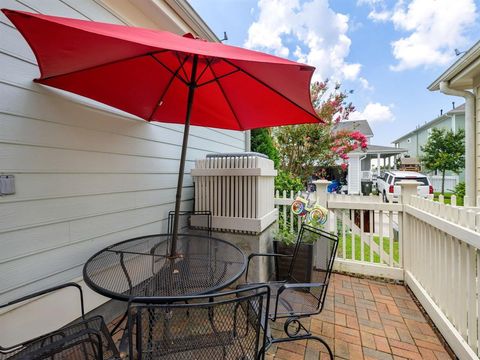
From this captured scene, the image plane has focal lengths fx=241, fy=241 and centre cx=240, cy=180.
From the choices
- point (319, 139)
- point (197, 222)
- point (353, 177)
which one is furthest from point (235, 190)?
point (353, 177)

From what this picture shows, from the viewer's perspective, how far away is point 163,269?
5.73ft

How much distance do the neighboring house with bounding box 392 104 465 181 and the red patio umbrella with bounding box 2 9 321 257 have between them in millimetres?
17314

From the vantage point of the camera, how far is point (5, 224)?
A: 150 centimetres

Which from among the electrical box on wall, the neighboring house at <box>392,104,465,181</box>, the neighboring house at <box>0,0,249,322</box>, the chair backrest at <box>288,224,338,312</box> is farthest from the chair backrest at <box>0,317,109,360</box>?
the neighboring house at <box>392,104,465,181</box>

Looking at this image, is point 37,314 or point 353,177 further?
point 353,177

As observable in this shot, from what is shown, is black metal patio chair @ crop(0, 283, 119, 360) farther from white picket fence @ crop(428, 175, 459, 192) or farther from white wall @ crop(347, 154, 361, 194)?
white picket fence @ crop(428, 175, 459, 192)

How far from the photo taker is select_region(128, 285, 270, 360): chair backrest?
0.97 m

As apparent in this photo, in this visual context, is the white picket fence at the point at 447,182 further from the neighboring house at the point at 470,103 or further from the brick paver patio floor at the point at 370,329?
the brick paver patio floor at the point at 370,329

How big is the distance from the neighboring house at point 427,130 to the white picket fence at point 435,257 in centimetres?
1569

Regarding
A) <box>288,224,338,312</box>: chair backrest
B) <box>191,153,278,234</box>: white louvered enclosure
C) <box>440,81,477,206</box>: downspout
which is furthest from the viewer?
<box>440,81,477,206</box>: downspout

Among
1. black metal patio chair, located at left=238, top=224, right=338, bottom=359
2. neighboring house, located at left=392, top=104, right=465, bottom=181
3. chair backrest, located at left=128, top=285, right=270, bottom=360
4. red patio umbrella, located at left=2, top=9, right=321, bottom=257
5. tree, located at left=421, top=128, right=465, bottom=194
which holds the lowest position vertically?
black metal patio chair, located at left=238, top=224, right=338, bottom=359

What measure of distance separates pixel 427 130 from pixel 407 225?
23.6 metres

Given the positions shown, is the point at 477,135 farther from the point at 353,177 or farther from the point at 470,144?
the point at 353,177

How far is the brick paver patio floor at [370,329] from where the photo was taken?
1.94 metres
